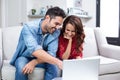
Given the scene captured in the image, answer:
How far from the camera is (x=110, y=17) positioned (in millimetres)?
4109

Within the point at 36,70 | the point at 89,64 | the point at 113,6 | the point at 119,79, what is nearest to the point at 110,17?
the point at 113,6

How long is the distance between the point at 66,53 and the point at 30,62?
332 millimetres

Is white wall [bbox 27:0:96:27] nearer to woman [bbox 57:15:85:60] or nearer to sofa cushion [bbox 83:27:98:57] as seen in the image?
sofa cushion [bbox 83:27:98:57]

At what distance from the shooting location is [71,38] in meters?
1.84

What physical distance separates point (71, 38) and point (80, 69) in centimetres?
57

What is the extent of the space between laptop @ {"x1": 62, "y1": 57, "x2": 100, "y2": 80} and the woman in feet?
1.59

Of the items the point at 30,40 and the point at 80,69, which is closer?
the point at 80,69

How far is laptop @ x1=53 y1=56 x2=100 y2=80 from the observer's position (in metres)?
1.28

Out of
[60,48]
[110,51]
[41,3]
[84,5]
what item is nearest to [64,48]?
[60,48]

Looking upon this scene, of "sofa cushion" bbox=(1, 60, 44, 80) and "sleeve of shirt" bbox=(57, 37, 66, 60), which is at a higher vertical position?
"sleeve of shirt" bbox=(57, 37, 66, 60)

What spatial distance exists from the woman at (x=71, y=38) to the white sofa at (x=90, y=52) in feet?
0.88

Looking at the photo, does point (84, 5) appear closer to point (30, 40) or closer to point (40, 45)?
point (40, 45)

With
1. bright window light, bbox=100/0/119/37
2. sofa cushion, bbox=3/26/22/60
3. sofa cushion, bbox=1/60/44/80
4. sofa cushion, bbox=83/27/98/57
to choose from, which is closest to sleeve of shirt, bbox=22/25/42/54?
sofa cushion, bbox=1/60/44/80

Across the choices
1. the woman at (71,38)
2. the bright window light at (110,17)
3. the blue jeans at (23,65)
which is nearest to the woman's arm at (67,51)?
the woman at (71,38)
